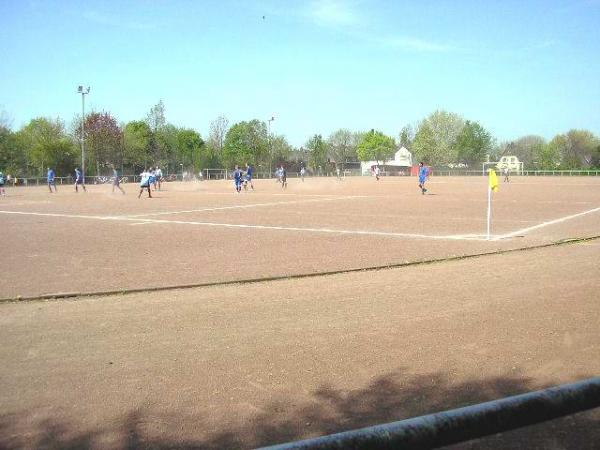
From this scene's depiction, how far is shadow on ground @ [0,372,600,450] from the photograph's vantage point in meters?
3.71

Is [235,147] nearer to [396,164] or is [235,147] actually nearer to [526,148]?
[396,164]

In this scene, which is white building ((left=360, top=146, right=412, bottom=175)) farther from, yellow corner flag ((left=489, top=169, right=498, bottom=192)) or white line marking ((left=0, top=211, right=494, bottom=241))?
yellow corner flag ((left=489, top=169, right=498, bottom=192))

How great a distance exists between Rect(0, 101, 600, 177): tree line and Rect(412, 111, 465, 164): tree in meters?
0.23

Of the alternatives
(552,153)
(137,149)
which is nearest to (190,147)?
(137,149)

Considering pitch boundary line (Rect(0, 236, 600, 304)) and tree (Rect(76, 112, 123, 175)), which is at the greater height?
tree (Rect(76, 112, 123, 175))

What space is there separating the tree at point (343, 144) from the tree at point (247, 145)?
4940 cm

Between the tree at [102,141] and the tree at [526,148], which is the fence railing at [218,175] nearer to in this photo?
the tree at [102,141]

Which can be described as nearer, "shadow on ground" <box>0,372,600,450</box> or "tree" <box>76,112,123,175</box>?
"shadow on ground" <box>0,372,600,450</box>

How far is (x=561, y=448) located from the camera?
3615 mm

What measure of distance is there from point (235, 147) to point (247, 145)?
2562 mm

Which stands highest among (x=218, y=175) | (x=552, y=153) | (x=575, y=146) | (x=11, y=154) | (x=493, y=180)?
(x=575, y=146)

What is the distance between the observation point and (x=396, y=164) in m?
152

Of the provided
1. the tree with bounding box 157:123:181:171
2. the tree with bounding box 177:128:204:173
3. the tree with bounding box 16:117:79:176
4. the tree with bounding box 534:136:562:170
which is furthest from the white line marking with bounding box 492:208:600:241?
the tree with bounding box 534:136:562:170

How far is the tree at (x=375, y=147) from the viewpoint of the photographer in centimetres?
14488
